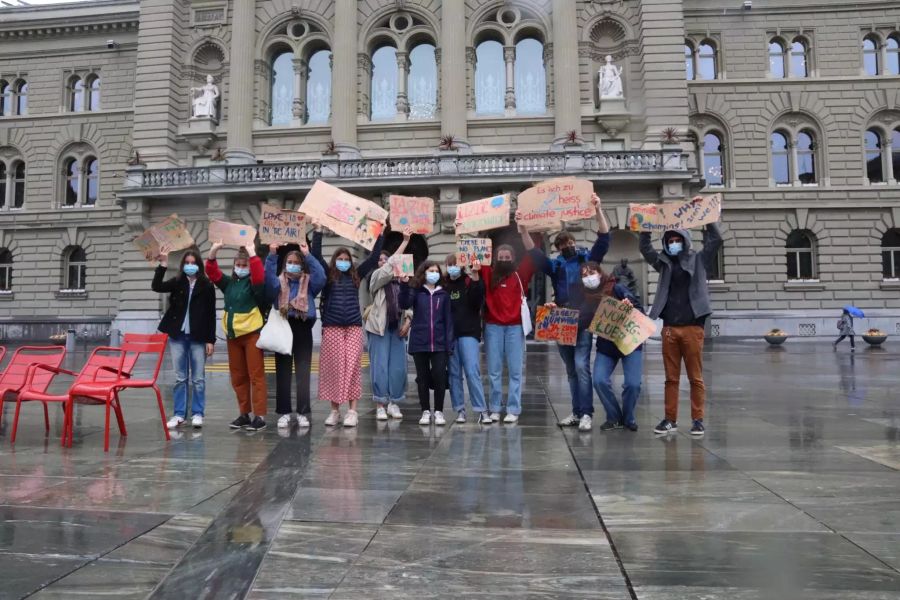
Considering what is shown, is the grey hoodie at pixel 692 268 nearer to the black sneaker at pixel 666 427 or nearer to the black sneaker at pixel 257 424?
the black sneaker at pixel 666 427

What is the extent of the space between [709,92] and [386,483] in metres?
31.2

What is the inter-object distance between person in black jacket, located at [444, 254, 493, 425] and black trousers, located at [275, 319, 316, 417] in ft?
5.89

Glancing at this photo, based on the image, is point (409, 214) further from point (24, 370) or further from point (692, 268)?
point (24, 370)

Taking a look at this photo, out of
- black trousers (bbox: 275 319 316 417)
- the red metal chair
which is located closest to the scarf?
black trousers (bbox: 275 319 316 417)

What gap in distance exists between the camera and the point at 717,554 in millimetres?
3154

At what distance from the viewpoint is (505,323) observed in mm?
7406

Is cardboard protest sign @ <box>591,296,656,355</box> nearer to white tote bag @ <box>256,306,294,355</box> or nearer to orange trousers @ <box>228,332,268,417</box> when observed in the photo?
white tote bag @ <box>256,306,294,355</box>

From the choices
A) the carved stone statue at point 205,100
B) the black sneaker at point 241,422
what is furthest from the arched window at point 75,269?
the black sneaker at point 241,422

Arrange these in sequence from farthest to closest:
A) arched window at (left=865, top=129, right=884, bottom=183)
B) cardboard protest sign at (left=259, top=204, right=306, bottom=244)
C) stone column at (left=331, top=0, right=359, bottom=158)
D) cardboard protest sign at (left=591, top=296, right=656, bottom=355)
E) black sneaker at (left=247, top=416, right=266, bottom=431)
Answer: arched window at (left=865, top=129, right=884, bottom=183), stone column at (left=331, top=0, right=359, bottom=158), cardboard protest sign at (left=259, top=204, right=306, bottom=244), black sneaker at (left=247, top=416, right=266, bottom=431), cardboard protest sign at (left=591, top=296, right=656, bottom=355)

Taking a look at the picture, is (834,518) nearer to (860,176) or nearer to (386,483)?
(386,483)

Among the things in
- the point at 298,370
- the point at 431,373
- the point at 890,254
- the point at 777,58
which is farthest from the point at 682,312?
the point at 777,58

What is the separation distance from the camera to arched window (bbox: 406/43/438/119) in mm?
28859

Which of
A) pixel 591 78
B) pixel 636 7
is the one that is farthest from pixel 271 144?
pixel 636 7

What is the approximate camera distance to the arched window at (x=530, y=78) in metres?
28.4
